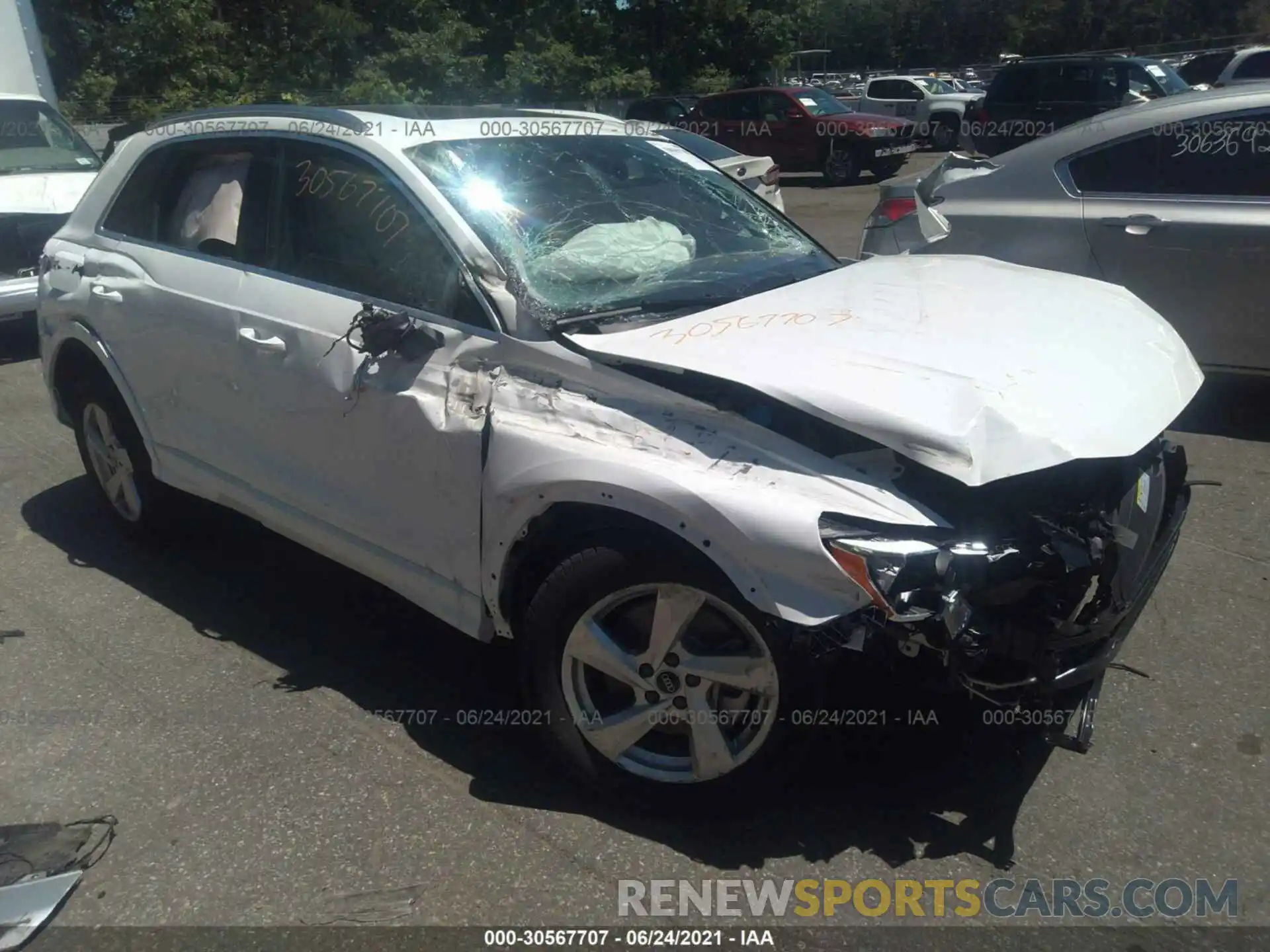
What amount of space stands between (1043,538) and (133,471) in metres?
3.71

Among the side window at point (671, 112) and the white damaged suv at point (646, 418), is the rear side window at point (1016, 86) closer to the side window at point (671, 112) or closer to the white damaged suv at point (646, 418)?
the side window at point (671, 112)

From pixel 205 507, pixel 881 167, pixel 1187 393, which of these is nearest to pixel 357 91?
pixel 881 167

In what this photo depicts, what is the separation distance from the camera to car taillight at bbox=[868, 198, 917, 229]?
592cm

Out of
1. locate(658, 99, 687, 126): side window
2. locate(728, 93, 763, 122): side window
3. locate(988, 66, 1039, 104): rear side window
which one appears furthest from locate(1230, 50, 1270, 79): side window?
locate(658, 99, 687, 126): side window

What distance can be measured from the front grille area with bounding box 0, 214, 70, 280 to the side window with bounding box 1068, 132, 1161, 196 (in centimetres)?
734

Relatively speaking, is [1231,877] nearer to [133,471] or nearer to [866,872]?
[866,872]

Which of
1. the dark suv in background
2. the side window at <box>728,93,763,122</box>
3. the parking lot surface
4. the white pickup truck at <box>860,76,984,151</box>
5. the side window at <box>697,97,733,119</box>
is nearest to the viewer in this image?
the parking lot surface

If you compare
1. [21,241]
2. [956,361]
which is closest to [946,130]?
[21,241]

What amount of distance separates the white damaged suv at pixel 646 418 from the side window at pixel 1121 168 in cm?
228

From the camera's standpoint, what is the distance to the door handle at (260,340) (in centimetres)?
354

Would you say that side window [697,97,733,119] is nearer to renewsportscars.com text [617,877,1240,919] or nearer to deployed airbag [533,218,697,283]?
deployed airbag [533,218,697,283]

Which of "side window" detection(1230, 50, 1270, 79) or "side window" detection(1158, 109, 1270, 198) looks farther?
"side window" detection(1230, 50, 1270, 79)

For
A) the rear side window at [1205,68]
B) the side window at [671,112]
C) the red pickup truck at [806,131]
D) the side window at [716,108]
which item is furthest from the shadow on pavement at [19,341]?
the rear side window at [1205,68]

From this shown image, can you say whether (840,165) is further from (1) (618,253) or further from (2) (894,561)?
(2) (894,561)
